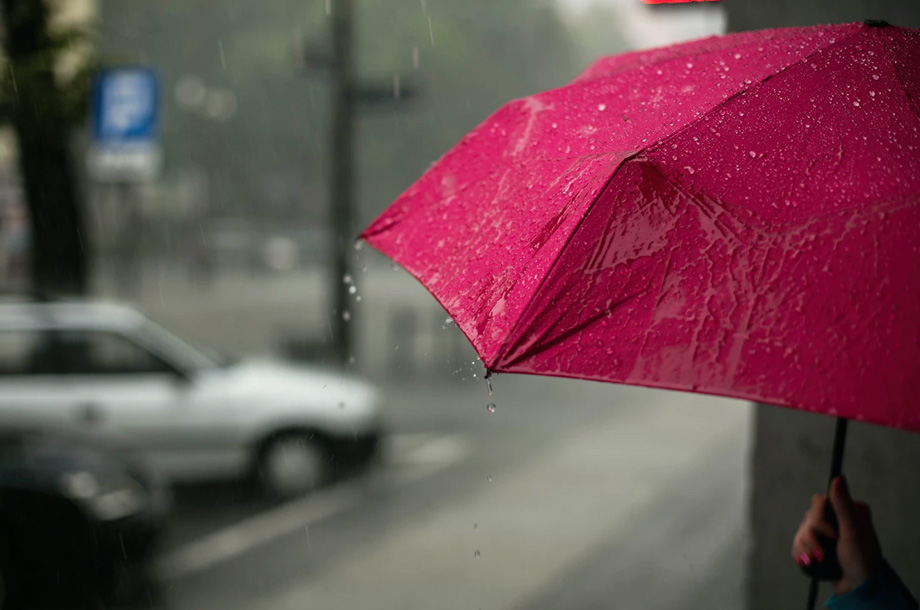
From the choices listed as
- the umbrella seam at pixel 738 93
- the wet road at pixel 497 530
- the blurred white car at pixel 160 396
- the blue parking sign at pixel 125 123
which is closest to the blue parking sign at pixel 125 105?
the blue parking sign at pixel 125 123

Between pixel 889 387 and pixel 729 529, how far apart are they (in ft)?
18.7

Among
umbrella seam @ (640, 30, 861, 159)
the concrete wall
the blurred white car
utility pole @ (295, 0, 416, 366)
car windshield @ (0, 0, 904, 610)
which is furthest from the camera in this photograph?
utility pole @ (295, 0, 416, 366)

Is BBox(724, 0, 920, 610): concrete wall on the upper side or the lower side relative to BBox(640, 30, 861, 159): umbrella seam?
lower

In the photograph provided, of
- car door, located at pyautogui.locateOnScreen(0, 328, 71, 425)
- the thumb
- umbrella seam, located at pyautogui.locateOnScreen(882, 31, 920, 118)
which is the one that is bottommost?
car door, located at pyautogui.locateOnScreen(0, 328, 71, 425)

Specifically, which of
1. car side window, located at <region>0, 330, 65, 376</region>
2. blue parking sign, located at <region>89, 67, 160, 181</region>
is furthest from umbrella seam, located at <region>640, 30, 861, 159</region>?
blue parking sign, located at <region>89, 67, 160, 181</region>

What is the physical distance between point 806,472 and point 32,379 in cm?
588

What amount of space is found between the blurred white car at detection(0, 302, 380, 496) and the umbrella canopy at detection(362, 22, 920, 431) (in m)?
5.60

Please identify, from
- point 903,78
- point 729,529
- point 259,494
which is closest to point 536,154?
point 903,78

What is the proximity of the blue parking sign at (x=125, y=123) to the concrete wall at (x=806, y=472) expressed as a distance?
6.45 meters

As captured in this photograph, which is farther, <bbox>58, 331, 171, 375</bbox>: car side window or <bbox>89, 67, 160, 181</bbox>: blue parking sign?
<bbox>89, 67, 160, 181</bbox>: blue parking sign

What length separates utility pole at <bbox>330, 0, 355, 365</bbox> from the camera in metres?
10.4

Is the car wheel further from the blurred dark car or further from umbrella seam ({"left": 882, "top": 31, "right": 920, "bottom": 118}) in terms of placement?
umbrella seam ({"left": 882, "top": 31, "right": 920, "bottom": 118})

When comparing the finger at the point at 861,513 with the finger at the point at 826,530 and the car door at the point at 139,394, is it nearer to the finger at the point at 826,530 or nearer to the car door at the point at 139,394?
the finger at the point at 826,530

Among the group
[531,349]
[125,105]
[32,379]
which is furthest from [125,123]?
[531,349]
